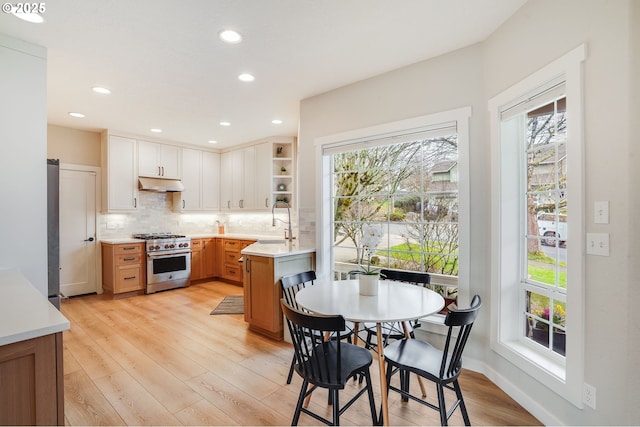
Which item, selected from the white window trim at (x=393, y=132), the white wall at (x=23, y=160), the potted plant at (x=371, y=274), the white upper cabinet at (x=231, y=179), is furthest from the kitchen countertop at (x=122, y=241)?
the potted plant at (x=371, y=274)

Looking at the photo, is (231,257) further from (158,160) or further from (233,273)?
(158,160)

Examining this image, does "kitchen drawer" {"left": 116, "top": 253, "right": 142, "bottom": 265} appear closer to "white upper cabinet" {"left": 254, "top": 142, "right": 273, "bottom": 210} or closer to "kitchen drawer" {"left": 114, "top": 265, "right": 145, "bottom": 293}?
"kitchen drawer" {"left": 114, "top": 265, "right": 145, "bottom": 293}

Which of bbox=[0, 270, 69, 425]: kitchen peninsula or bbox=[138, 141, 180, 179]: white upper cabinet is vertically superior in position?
bbox=[138, 141, 180, 179]: white upper cabinet

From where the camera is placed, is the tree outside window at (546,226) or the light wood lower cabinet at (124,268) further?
the light wood lower cabinet at (124,268)

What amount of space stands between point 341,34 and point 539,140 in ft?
5.21

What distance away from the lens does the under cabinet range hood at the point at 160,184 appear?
5.01 m

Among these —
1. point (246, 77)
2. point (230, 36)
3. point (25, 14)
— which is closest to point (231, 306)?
point (246, 77)

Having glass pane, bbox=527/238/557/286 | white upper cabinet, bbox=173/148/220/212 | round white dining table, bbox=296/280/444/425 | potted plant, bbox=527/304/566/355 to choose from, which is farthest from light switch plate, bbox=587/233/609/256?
white upper cabinet, bbox=173/148/220/212

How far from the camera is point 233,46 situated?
238 cm

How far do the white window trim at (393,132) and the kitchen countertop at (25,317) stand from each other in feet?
7.80

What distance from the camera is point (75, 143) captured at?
468 cm

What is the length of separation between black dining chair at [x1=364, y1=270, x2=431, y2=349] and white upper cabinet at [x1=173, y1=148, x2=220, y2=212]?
4.33m

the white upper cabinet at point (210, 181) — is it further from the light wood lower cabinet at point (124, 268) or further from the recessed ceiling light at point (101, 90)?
the recessed ceiling light at point (101, 90)

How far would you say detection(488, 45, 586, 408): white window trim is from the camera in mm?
1582
